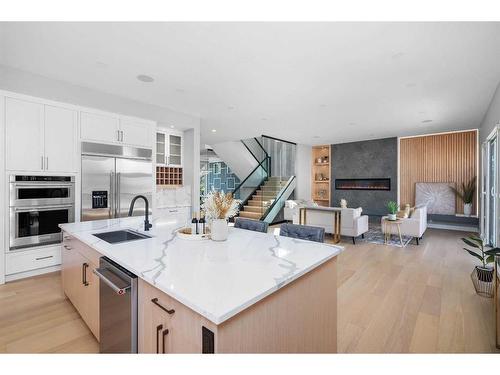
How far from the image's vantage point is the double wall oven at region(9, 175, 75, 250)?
126 inches

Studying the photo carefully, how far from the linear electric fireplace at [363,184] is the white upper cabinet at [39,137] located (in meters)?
8.34

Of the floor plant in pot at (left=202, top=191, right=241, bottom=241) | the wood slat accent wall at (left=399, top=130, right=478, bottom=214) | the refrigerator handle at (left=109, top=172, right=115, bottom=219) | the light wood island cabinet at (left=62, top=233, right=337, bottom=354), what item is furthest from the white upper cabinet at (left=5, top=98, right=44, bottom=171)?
the wood slat accent wall at (left=399, top=130, right=478, bottom=214)

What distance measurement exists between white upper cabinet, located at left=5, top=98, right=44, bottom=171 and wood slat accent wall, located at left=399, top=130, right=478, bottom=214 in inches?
359

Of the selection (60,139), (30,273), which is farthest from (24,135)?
(30,273)

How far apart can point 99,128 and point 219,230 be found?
10.3 feet

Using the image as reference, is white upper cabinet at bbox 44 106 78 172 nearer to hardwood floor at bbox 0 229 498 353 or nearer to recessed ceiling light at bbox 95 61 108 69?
recessed ceiling light at bbox 95 61 108 69

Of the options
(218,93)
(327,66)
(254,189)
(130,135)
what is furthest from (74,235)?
(254,189)

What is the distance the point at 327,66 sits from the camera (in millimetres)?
3205

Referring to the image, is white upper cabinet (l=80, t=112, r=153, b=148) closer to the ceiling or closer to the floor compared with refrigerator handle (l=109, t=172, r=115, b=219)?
closer to the ceiling

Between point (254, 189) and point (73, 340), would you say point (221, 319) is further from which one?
point (254, 189)

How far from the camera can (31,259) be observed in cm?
333

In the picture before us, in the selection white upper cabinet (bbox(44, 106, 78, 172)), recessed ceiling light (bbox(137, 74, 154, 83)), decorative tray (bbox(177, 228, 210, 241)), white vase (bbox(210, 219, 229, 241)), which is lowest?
decorative tray (bbox(177, 228, 210, 241))
